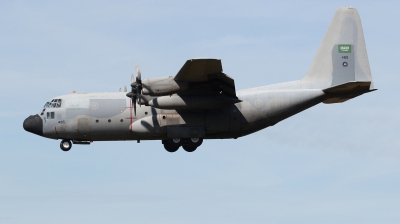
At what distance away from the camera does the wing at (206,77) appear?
83.1ft

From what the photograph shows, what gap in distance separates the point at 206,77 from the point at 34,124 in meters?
8.16

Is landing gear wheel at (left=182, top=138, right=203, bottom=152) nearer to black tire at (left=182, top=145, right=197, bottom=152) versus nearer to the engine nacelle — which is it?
black tire at (left=182, top=145, right=197, bottom=152)

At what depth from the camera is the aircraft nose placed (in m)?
29.4

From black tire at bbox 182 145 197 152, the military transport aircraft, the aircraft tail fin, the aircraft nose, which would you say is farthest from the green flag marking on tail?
the aircraft nose

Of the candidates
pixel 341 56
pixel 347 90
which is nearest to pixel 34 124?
pixel 347 90

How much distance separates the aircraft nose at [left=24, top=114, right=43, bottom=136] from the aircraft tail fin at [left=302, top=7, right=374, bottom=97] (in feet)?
38.4

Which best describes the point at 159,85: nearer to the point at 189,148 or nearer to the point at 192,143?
the point at 192,143

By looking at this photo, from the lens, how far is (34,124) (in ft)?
96.7

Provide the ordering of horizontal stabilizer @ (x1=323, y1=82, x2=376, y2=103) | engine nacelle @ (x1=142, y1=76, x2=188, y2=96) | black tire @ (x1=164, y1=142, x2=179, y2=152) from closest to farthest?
1. engine nacelle @ (x1=142, y1=76, x2=188, y2=96)
2. horizontal stabilizer @ (x1=323, y1=82, x2=376, y2=103)
3. black tire @ (x1=164, y1=142, x2=179, y2=152)

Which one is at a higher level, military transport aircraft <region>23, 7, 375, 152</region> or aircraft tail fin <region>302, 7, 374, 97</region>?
aircraft tail fin <region>302, 7, 374, 97</region>

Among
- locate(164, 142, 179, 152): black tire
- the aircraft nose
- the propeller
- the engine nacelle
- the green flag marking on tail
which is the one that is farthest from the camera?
Answer: the green flag marking on tail

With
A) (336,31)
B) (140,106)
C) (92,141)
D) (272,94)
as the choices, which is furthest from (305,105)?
(92,141)

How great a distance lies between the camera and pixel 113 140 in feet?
97.5

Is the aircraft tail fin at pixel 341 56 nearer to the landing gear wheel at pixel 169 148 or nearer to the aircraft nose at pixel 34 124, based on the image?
the landing gear wheel at pixel 169 148
